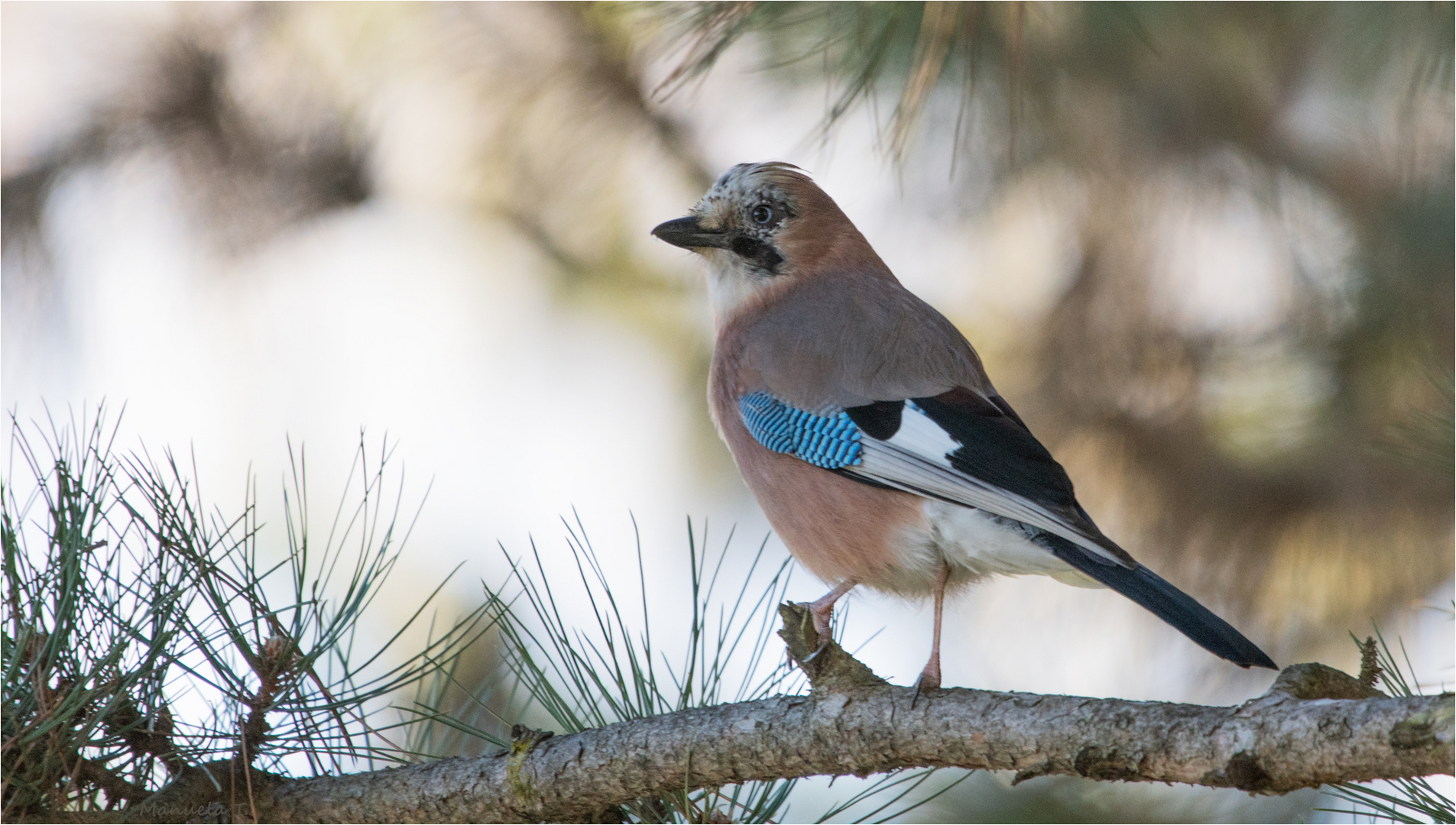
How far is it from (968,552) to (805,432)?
0.47 metres

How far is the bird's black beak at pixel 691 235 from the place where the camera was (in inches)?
130

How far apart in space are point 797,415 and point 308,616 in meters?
1.17

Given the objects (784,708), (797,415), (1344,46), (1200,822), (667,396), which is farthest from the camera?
(667,396)

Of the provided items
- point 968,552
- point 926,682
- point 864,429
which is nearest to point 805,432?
point 864,429

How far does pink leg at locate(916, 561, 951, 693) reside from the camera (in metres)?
2.03

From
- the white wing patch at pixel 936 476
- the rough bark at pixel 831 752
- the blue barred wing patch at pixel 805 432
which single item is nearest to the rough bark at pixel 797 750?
the rough bark at pixel 831 752

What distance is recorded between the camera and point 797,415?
2.89 metres

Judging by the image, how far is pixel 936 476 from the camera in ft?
8.53

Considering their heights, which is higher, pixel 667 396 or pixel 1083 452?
pixel 667 396

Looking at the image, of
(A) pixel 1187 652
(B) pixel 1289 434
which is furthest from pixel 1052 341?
(A) pixel 1187 652

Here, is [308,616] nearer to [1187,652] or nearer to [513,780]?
[513,780]

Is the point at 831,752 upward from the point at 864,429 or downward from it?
downward

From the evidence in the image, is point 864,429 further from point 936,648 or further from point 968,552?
point 936,648

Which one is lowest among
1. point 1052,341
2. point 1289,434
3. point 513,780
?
point 513,780
